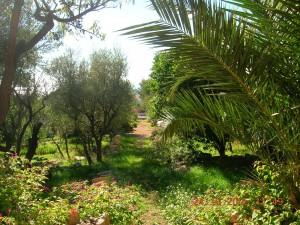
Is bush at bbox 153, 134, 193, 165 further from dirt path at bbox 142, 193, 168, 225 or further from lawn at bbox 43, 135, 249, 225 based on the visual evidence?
dirt path at bbox 142, 193, 168, 225

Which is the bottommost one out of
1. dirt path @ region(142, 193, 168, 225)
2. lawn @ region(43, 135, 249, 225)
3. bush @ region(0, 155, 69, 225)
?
dirt path @ region(142, 193, 168, 225)

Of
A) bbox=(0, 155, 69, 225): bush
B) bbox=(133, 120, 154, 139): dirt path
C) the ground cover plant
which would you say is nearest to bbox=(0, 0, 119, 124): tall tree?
the ground cover plant

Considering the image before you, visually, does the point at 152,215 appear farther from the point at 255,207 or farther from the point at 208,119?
the point at 208,119

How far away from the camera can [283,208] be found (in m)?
6.31

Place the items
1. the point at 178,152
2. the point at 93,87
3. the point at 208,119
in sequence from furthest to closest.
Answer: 1. the point at 93,87
2. the point at 178,152
3. the point at 208,119

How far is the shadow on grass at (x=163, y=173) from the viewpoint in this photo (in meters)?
13.5

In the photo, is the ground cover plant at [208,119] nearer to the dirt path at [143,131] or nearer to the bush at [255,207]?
the bush at [255,207]

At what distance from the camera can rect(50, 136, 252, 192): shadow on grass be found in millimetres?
13461

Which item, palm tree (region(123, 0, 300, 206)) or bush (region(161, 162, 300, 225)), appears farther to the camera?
bush (region(161, 162, 300, 225))

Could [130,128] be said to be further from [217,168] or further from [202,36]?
[202,36]

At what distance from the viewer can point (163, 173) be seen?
16.1 metres

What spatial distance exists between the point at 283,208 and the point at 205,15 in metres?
3.56

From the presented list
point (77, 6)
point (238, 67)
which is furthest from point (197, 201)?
point (77, 6)

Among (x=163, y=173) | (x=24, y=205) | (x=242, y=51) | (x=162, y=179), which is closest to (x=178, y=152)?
(x=163, y=173)
